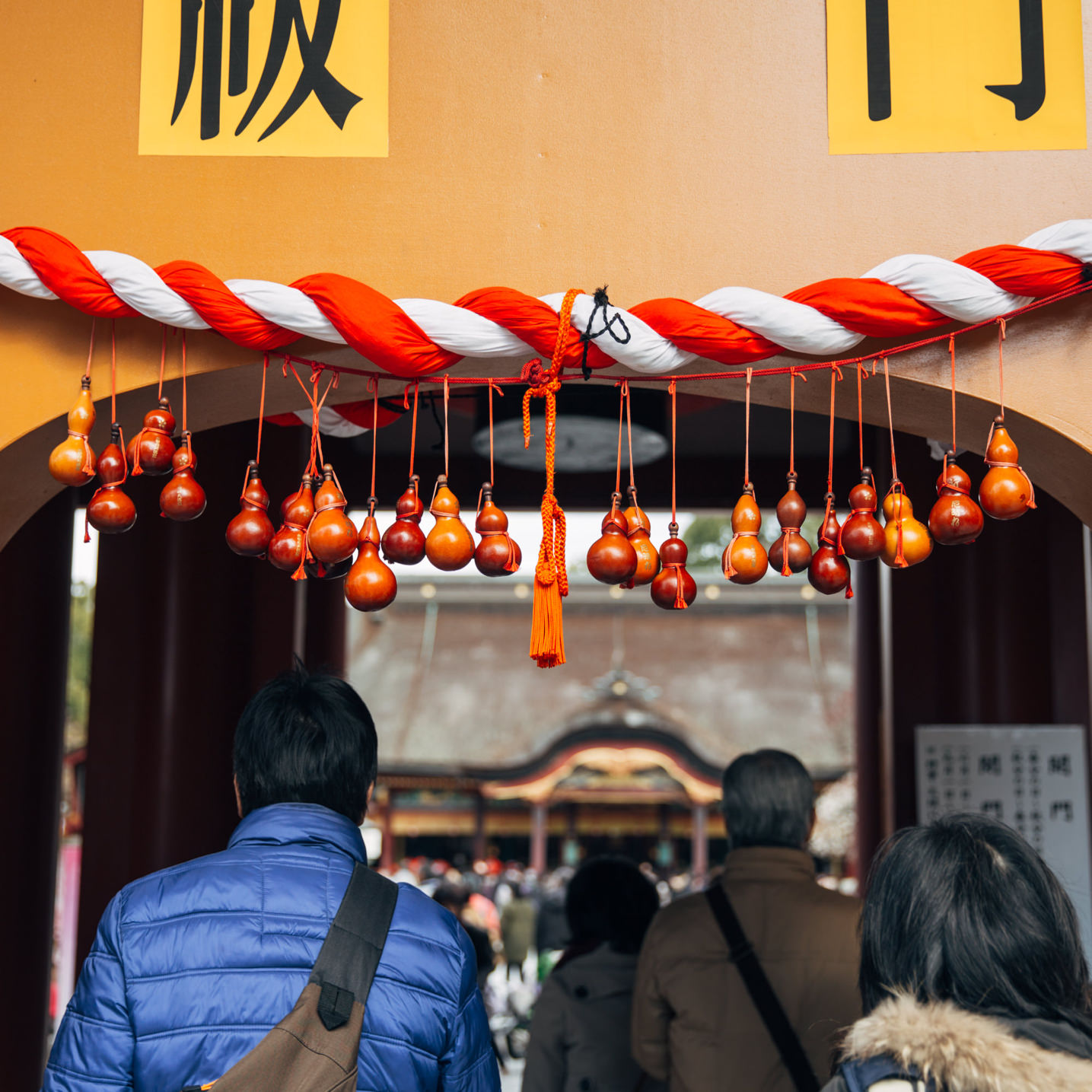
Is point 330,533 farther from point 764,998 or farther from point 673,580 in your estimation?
point 764,998

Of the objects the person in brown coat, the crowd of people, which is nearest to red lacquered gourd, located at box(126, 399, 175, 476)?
the crowd of people

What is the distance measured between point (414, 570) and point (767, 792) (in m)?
11.8

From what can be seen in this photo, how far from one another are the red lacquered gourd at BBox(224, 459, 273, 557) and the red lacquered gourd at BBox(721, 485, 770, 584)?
2.50ft

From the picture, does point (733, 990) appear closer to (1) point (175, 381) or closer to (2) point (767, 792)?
(2) point (767, 792)

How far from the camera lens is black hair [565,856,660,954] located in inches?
101

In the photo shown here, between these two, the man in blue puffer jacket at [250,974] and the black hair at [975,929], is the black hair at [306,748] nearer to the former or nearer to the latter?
the man in blue puffer jacket at [250,974]

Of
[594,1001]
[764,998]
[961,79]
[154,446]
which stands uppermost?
[961,79]

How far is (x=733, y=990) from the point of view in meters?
2.09

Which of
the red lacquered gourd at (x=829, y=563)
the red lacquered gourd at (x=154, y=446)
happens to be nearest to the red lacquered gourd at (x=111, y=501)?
the red lacquered gourd at (x=154, y=446)

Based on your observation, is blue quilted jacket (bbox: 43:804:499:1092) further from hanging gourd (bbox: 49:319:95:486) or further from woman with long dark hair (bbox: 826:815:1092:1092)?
hanging gourd (bbox: 49:319:95:486)

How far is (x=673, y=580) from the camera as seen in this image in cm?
196

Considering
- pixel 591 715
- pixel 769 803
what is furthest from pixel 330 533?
pixel 591 715

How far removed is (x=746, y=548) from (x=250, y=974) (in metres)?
0.98

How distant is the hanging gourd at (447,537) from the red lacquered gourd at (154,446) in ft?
1.50
